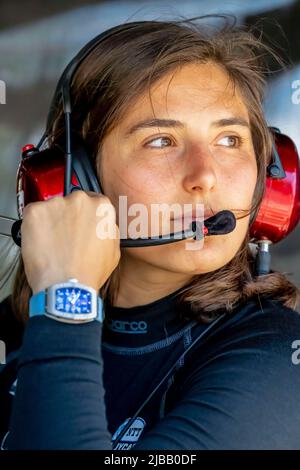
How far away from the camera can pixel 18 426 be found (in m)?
0.81

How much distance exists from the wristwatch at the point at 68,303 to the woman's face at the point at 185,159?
0.79 ft

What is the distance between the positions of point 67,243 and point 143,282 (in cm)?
33

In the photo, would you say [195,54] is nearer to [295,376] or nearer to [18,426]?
[295,376]

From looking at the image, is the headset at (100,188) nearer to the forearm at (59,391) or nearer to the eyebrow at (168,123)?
the eyebrow at (168,123)

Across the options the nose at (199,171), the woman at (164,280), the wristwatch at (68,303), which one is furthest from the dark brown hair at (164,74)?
the wristwatch at (68,303)

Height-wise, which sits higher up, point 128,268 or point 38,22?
point 38,22

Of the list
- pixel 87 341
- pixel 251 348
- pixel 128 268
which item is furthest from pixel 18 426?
pixel 128 268

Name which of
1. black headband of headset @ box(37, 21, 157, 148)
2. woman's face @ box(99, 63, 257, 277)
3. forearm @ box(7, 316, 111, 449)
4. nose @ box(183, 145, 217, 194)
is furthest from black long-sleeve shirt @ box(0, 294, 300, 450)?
black headband of headset @ box(37, 21, 157, 148)

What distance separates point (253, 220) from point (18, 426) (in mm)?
616

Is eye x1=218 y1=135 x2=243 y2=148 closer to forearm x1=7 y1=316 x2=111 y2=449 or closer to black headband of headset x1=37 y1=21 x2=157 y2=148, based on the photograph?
black headband of headset x1=37 y1=21 x2=157 y2=148

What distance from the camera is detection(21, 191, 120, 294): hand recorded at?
90 cm

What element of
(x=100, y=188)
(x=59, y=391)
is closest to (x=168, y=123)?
(x=100, y=188)

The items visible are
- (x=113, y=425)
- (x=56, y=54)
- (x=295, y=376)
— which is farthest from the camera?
(x=56, y=54)

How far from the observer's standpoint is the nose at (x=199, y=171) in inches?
41.3
